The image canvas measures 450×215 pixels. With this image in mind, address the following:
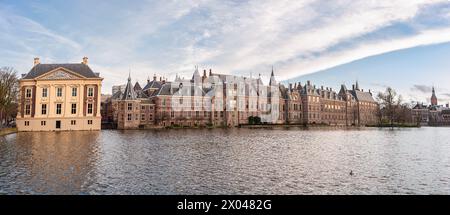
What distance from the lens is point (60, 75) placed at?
5897 centimetres

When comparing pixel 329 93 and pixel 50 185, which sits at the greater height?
pixel 329 93

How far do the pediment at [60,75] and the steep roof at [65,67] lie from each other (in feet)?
4.24

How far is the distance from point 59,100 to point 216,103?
37936 millimetres

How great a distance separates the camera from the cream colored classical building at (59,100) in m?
57.9

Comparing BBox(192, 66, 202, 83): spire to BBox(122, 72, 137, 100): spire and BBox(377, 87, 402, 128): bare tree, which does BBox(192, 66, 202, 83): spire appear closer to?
BBox(122, 72, 137, 100): spire

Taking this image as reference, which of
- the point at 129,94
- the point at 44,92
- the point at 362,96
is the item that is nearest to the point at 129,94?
the point at 129,94

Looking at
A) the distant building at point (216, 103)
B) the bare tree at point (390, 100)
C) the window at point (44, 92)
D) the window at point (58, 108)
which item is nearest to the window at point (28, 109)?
the window at point (44, 92)

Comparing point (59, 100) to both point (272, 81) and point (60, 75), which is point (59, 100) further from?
point (272, 81)

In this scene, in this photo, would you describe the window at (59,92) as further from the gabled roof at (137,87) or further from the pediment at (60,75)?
the gabled roof at (137,87)

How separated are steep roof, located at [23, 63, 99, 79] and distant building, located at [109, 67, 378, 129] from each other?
1127cm
